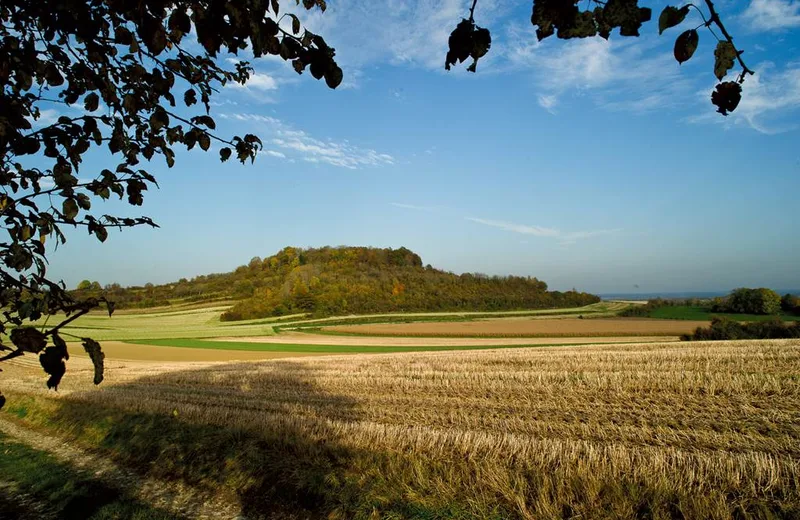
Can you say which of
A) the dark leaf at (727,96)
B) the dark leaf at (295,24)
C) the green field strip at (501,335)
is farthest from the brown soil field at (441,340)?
the dark leaf at (727,96)

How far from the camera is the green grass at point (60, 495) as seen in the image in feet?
19.5

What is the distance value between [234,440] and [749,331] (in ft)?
119

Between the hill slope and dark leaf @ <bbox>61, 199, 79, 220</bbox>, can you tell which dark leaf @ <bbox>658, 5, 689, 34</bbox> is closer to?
dark leaf @ <bbox>61, 199, 79, 220</bbox>

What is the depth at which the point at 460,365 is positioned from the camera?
17.4 m

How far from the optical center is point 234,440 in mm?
7781

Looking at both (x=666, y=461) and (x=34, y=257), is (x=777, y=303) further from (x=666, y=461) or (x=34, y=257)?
(x=34, y=257)

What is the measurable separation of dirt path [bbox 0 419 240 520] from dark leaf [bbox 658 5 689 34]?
6454 millimetres

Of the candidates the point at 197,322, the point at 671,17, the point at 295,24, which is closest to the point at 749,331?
the point at 671,17

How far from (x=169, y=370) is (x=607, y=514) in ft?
68.8

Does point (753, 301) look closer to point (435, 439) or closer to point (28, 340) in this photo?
point (435, 439)

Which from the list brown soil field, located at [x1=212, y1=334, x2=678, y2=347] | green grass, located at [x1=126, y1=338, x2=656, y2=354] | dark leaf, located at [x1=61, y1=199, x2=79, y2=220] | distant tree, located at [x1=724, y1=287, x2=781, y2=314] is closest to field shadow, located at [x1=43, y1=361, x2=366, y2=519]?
dark leaf, located at [x1=61, y1=199, x2=79, y2=220]

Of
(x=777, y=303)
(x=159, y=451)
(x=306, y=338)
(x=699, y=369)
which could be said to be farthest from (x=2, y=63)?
(x=777, y=303)

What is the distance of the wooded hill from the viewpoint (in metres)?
75.2

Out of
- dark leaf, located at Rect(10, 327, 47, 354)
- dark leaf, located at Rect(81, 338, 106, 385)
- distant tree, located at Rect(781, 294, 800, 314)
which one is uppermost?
dark leaf, located at Rect(10, 327, 47, 354)
